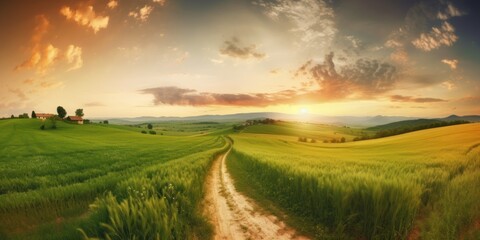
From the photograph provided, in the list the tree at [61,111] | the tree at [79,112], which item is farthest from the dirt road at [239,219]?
the tree at [61,111]

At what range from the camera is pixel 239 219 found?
9.26 meters

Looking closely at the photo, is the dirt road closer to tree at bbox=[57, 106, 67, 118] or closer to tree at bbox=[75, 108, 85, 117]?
tree at bbox=[75, 108, 85, 117]

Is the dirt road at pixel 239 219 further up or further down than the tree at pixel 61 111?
further down

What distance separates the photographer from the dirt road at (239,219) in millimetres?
7711

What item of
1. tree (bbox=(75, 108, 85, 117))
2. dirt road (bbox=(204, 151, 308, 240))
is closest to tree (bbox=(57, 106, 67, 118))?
tree (bbox=(75, 108, 85, 117))

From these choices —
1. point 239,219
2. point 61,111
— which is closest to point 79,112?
point 61,111

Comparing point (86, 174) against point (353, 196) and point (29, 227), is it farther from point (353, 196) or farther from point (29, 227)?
point (353, 196)

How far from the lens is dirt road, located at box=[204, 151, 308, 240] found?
7711 mm

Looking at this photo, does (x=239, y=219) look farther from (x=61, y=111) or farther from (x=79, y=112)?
(x=61, y=111)

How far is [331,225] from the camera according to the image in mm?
7508

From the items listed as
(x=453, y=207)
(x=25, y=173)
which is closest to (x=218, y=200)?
(x=453, y=207)

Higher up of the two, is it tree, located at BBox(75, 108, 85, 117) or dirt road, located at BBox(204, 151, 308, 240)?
tree, located at BBox(75, 108, 85, 117)

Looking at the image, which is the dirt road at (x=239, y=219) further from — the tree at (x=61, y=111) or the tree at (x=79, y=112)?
the tree at (x=61, y=111)

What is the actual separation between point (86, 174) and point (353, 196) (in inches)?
697
